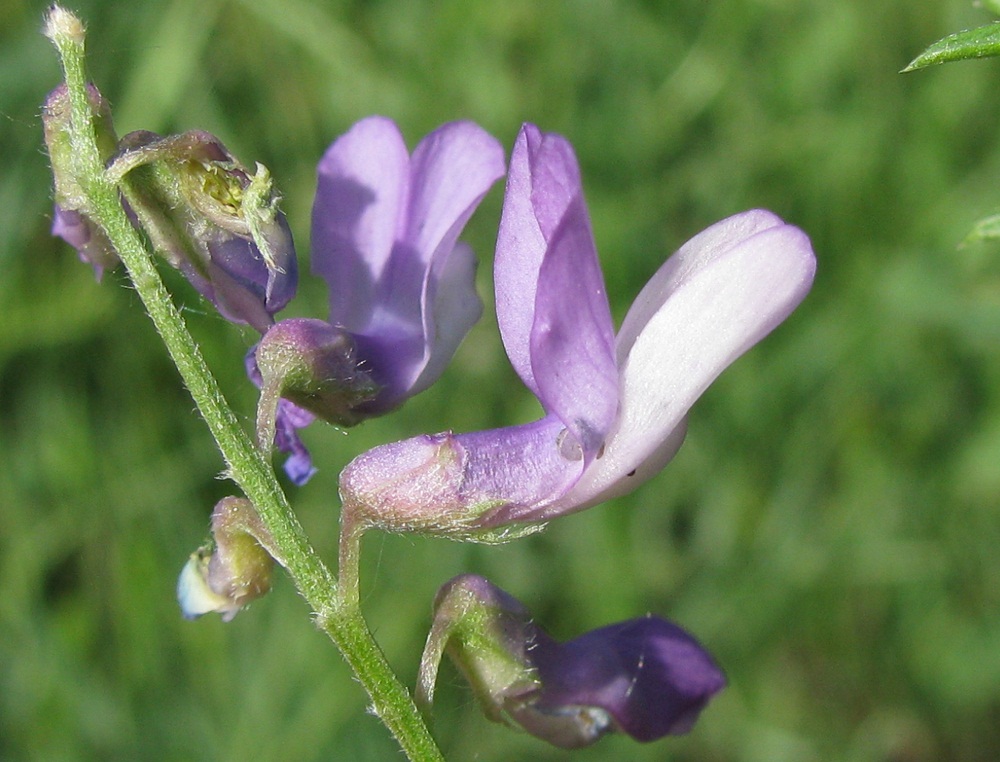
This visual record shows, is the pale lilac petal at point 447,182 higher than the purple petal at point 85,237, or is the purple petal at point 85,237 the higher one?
the purple petal at point 85,237

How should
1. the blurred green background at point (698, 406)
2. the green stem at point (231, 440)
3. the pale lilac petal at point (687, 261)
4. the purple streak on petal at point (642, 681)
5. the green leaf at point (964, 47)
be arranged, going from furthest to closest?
the blurred green background at point (698, 406) < the purple streak on petal at point (642, 681) < the pale lilac petal at point (687, 261) < the green stem at point (231, 440) < the green leaf at point (964, 47)

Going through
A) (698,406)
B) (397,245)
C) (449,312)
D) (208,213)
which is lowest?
(698,406)

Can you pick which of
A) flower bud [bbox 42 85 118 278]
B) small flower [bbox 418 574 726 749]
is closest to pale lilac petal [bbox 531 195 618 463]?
small flower [bbox 418 574 726 749]

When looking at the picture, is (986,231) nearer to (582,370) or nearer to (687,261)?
(687,261)

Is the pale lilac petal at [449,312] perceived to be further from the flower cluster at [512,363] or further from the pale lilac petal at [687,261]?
the pale lilac petal at [687,261]

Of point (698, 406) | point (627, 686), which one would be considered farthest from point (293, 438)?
point (698, 406)

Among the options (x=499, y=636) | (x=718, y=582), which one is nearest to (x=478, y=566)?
(x=718, y=582)

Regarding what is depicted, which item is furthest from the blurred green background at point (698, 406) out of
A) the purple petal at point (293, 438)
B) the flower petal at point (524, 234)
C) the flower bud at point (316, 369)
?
the flower petal at point (524, 234)
